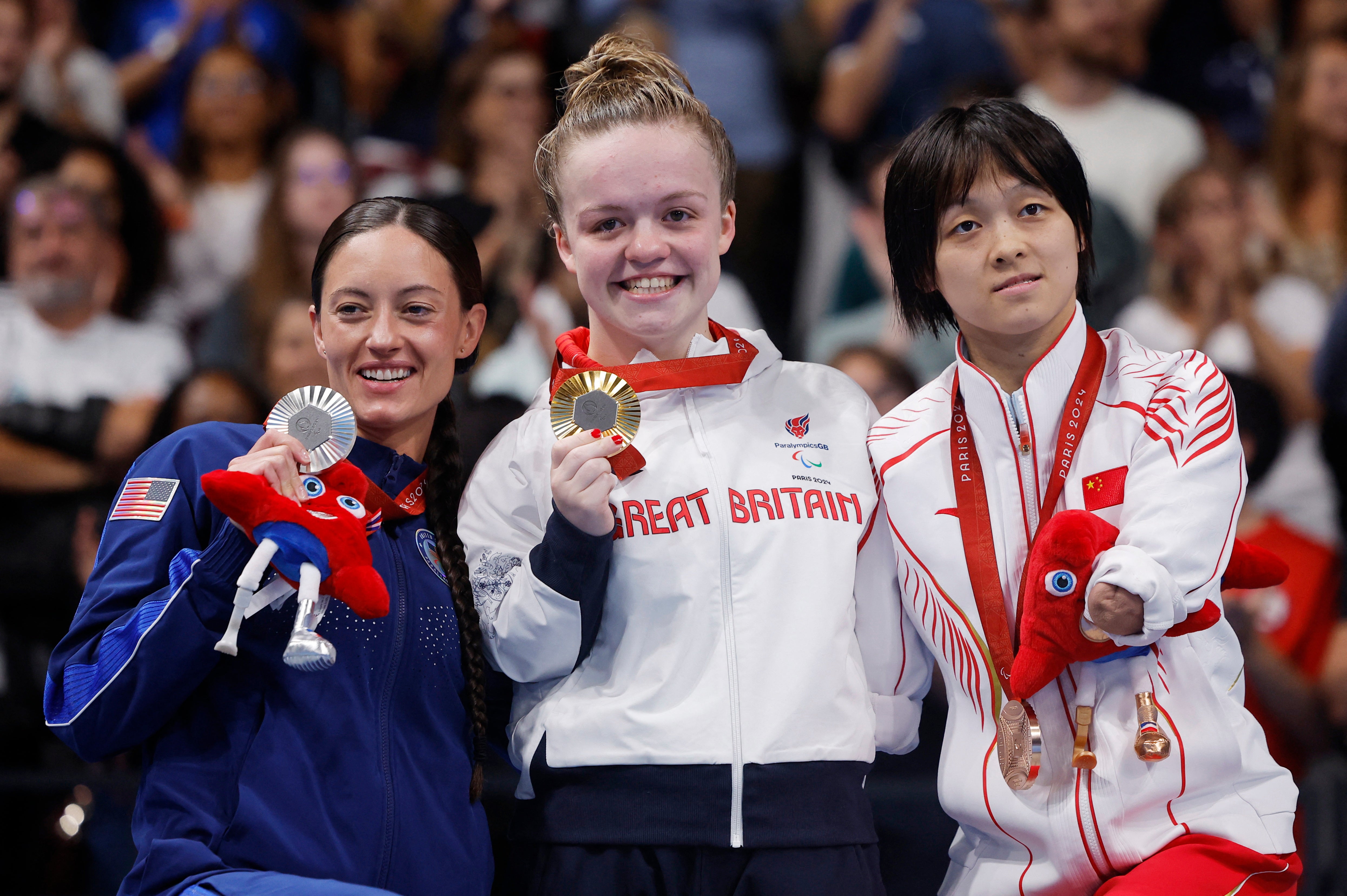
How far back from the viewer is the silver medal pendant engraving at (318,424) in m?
2.19

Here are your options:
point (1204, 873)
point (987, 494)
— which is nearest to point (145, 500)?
point (987, 494)

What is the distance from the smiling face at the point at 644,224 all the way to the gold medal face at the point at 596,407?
0.19 m

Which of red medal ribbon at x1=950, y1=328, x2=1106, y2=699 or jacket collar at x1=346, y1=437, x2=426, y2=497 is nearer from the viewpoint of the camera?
red medal ribbon at x1=950, y1=328, x2=1106, y2=699

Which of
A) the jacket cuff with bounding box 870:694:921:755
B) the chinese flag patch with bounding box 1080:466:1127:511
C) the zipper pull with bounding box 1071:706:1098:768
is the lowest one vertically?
the jacket cuff with bounding box 870:694:921:755

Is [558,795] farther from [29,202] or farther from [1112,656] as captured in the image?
[29,202]

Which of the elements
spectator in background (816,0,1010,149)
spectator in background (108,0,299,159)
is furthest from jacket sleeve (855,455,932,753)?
spectator in background (108,0,299,159)

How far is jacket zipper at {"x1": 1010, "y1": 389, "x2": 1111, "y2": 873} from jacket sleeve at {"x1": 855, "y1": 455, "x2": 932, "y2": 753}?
26 centimetres

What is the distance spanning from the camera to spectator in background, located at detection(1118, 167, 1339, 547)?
4996 millimetres

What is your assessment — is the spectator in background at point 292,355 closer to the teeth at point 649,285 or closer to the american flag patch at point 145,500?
the american flag patch at point 145,500

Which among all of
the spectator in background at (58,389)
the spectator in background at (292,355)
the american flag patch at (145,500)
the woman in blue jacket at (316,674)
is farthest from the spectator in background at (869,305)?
the american flag patch at (145,500)

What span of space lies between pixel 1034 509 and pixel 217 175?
4.51 meters

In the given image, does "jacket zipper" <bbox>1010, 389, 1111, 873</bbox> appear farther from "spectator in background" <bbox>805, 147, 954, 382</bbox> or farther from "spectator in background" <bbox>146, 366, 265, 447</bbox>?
"spectator in background" <bbox>146, 366, 265, 447</bbox>

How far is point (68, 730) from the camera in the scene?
223 cm

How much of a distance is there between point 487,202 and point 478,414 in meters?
1.59
